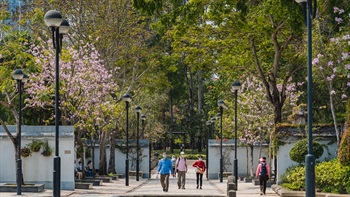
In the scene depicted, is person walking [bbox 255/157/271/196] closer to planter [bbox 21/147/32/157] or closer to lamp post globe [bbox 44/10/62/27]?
planter [bbox 21/147/32/157]

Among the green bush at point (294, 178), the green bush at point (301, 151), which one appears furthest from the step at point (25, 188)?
the green bush at point (301, 151)

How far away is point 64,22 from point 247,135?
2651cm

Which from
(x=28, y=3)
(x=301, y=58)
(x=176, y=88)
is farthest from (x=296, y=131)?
(x=176, y=88)

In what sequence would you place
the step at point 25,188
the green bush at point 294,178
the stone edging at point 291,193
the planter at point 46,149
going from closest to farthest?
the stone edging at point 291,193 → the green bush at point 294,178 → the step at point 25,188 → the planter at point 46,149

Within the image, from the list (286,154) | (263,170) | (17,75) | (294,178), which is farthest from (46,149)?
(294,178)

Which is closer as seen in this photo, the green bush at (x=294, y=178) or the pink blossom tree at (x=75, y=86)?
the green bush at (x=294, y=178)

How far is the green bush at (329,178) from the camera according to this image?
2378 cm

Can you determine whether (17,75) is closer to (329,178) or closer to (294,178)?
(294,178)

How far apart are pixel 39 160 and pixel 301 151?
10984 millimetres

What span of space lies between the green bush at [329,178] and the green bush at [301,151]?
0.55 m

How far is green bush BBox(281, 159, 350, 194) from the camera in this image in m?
23.8

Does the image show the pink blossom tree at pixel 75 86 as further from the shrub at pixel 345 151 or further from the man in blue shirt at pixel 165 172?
the shrub at pixel 345 151

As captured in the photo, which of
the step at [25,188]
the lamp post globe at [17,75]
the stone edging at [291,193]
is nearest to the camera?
the stone edging at [291,193]

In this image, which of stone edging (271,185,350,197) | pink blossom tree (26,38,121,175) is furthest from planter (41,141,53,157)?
stone edging (271,185,350,197)
